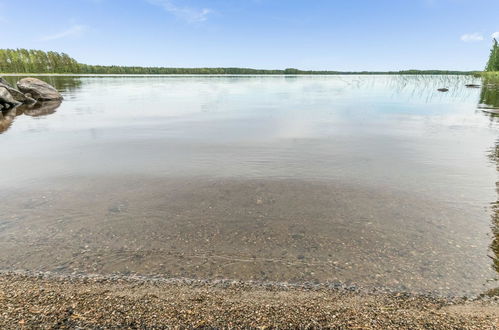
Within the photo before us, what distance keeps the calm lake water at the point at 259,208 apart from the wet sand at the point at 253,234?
3 cm

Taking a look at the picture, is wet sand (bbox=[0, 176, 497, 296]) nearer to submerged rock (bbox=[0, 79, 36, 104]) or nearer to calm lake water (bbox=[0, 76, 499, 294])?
calm lake water (bbox=[0, 76, 499, 294])

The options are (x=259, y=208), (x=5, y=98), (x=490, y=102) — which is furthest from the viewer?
(x=490, y=102)

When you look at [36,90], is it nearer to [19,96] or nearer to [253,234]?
[19,96]

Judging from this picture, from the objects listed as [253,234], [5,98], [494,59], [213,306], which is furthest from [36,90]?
[494,59]

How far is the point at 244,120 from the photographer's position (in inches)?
834

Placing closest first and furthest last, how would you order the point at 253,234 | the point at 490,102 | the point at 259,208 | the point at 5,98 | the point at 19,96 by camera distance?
1. the point at 253,234
2. the point at 259,208
3. the point at 5,98
4. the point at 19,96
5. the point at 490,102

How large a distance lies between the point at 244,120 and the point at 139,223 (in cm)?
1541

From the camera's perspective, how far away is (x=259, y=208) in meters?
7.42

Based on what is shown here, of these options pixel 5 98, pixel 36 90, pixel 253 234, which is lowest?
pixel 253 234

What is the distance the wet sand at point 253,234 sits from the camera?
5047mm

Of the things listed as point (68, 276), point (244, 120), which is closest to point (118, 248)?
point (68, 276)

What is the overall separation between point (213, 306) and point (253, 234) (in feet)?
7.49

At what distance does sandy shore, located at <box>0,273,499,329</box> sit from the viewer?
3785 mm

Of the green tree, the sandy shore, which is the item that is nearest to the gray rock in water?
the sandy shore
